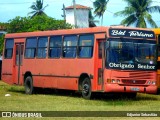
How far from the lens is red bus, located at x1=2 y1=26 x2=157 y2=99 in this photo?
64.7 ft

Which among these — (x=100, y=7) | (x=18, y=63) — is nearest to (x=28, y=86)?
(x=18, y=63)

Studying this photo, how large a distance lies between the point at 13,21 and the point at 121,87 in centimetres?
3602

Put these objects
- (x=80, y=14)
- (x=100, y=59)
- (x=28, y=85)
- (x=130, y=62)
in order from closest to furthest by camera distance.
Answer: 1. (x=130, y=62)
2. (x=100, y=59)
3. (x=28, y=85)
4. (x=80, y=14)

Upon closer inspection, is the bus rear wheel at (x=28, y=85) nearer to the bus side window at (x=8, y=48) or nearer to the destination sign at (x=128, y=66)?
the bus side window at (x=8, y=48)

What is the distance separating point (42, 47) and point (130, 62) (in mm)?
5769

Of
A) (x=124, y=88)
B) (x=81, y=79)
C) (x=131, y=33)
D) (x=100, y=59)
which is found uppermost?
(x=131, y=33)

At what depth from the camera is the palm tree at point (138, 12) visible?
198ft

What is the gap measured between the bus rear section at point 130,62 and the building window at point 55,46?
3.76 m

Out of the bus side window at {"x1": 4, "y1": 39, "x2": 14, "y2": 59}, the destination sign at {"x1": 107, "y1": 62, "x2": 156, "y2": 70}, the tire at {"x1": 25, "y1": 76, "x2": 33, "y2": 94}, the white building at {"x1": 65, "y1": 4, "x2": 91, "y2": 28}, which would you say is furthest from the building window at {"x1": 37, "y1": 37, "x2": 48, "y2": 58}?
the white building at {"x1": 65, "y1": 4, "x2": 91, "y2": 28}

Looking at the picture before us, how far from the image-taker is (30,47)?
2528 centimetres

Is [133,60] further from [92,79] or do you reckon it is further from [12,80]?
[12,80]

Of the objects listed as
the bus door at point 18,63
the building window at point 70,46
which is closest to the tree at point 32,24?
the bus door at point 18,63

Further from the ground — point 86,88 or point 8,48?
point 8,48

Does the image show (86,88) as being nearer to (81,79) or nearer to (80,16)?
(81,79)
